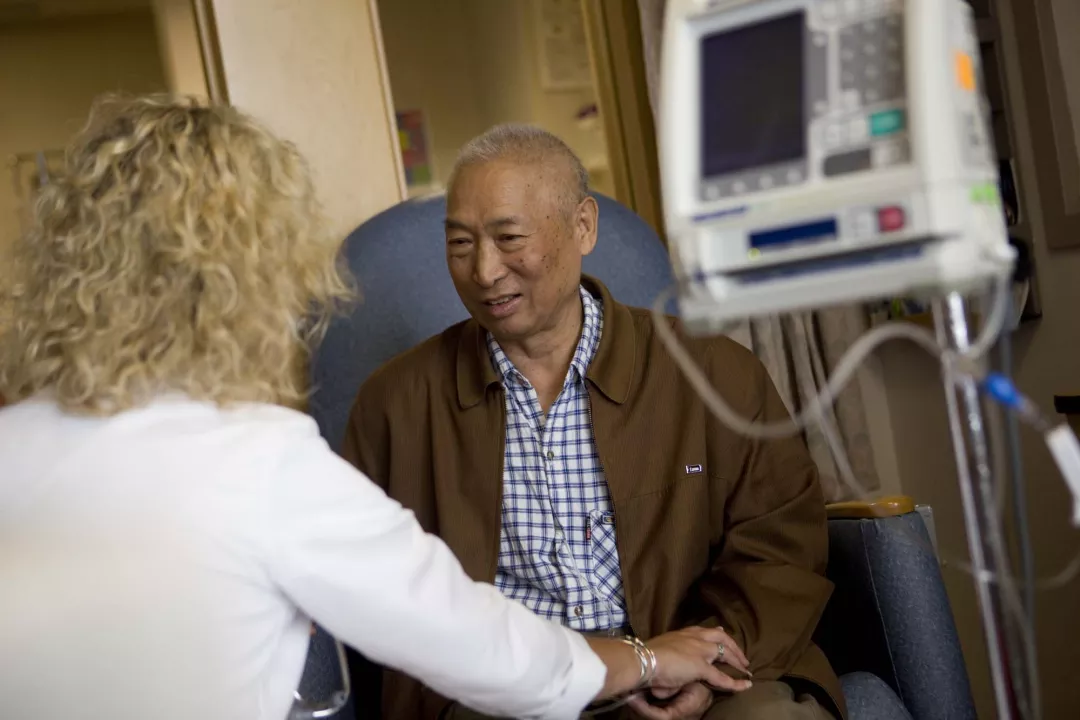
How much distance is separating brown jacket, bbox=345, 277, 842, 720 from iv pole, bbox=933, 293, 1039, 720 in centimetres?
60

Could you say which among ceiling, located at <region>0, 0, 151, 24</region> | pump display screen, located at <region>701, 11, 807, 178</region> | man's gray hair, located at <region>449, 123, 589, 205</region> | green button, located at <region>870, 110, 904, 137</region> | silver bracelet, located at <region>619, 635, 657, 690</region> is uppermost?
ceiling, located at <region>0, 0, 151, 24</region>

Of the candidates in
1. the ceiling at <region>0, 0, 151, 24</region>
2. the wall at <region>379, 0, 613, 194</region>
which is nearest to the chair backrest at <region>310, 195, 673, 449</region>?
the wall at <region>379, 0, 613, 194</region>

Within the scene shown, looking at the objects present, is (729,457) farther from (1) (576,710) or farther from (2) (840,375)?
(2) (840,375)

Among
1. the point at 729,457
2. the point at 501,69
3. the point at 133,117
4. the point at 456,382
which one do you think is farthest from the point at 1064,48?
the point at 501,69

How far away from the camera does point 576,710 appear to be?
1131mm

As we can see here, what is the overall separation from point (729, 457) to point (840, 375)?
77 centimetres

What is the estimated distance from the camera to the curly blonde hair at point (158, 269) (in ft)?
3.39

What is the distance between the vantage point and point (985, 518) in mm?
872

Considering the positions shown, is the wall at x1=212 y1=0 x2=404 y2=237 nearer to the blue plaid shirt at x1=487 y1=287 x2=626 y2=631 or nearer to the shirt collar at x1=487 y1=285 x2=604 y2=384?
the shirt collar at x1=487 y1=285 x2=604 y2=384

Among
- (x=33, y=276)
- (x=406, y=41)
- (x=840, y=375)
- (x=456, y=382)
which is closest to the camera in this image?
(x=840, y=375)

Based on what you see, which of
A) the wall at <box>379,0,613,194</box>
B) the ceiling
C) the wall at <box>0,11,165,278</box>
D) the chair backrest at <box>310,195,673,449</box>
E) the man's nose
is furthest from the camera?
the wall at <box>0,11,165,278</box>

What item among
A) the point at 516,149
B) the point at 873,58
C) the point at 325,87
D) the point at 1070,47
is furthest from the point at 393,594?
the point at 1070,47

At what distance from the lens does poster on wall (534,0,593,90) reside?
13.0 feet

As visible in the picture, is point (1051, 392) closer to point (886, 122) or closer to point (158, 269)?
point (886, 122)
